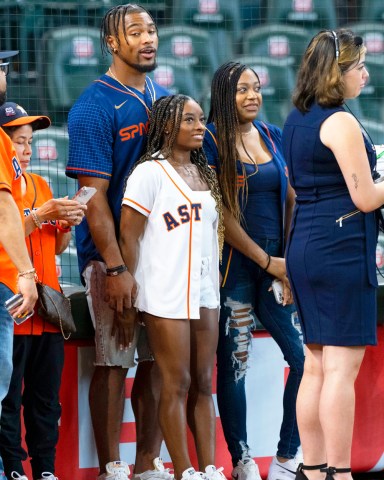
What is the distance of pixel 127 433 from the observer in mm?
3537

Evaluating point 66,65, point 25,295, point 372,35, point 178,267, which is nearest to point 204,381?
point 178,267

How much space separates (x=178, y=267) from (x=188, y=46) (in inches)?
124

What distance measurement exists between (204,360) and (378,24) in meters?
3.81

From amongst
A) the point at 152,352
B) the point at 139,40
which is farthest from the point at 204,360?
the point at 139,40

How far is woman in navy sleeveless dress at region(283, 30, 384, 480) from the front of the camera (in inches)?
109

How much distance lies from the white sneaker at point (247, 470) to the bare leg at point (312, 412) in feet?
1.67

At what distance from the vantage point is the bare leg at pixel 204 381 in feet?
10.5

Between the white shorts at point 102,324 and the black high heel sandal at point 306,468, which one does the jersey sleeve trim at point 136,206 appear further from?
the black high heel sandal at point 306,468

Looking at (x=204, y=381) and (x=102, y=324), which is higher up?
(x=102, y=324)

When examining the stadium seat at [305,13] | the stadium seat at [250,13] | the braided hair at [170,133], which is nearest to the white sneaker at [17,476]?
the braided hair at [170,133]

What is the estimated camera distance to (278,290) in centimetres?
340

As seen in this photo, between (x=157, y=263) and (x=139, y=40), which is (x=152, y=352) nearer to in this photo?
(x=157, y=263)

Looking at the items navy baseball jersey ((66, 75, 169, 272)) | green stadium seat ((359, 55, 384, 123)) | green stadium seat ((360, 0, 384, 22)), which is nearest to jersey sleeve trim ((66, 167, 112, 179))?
navy baseball jersey ((66, 75, 169, 272))

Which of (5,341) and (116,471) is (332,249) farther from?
(116,471)
